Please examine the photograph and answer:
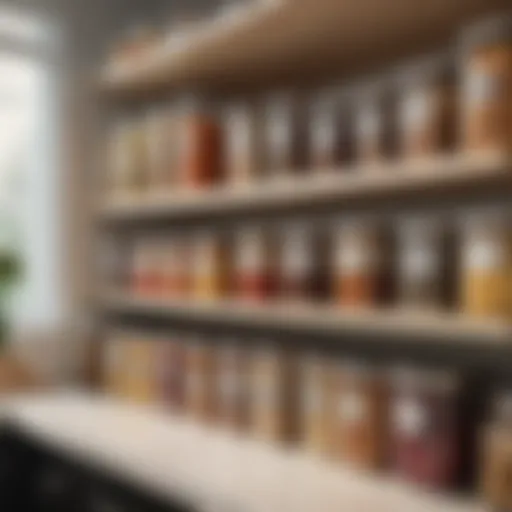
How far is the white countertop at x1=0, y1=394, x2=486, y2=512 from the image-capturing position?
5.40 ft

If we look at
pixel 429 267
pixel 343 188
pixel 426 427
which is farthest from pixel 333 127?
pixel 426 427

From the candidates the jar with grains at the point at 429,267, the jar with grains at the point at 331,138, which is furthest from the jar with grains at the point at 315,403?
the jar with grains at the point at 331,138

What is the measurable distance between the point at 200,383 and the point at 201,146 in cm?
55

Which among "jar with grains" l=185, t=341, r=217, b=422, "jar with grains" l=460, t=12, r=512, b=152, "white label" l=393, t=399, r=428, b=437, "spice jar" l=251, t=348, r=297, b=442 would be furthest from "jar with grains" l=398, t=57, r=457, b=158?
"jar with grains" l=185, t=341, r=217, b=422

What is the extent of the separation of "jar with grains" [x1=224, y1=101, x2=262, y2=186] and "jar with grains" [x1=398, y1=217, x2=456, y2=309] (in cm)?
53

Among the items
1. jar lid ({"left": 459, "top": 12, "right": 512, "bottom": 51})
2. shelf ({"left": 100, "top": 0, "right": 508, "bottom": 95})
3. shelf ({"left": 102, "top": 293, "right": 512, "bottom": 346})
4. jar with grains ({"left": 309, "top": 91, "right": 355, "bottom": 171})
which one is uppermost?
shelf ({"left": 100, "top": 0, "right": 508, "bottom": 95})

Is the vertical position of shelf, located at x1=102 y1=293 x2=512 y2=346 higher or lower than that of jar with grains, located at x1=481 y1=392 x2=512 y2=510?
higher

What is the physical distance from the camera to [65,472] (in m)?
2.38

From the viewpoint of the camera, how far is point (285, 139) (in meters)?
2.14

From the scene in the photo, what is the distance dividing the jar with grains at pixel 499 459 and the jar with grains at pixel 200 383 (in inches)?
34.9

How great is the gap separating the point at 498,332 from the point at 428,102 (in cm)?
43

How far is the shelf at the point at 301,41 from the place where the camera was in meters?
1.86

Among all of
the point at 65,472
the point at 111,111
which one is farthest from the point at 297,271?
the point at 111,111

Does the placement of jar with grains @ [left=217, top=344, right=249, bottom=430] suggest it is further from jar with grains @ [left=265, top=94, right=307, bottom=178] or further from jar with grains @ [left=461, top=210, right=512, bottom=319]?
jar with grains @ [left=461, top=210, right=512, bottom=319]
